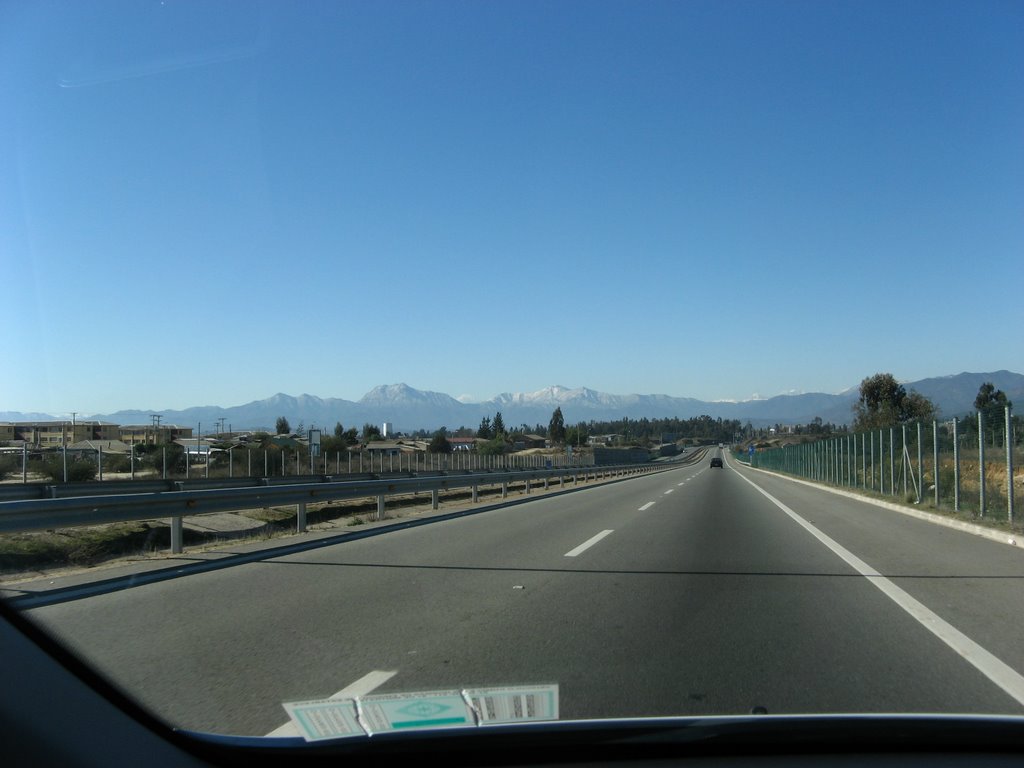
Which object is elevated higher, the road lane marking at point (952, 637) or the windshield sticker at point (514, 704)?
the windshield sticker at point (514, 704)

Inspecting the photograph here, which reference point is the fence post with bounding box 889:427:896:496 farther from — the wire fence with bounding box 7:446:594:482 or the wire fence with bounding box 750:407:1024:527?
the wire fence with bounding box 7:446:594:482

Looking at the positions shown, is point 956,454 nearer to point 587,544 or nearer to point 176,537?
point 587,544

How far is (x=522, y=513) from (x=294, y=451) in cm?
3930

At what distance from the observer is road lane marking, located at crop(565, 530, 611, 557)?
12156 millimetres

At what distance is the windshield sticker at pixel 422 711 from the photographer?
3.80 metres

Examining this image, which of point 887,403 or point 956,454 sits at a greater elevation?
point 887,403

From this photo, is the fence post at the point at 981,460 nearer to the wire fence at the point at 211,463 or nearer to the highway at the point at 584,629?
the highway at the point at 584,629

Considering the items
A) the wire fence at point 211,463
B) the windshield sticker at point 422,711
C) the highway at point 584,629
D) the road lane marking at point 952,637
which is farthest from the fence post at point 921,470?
the wire fence at point 211,463

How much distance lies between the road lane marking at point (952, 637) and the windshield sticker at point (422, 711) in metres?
3.22

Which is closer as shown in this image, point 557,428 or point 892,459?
point 892,459

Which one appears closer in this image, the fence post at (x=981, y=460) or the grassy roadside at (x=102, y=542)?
the grassy roadside at (x=102, y=542)

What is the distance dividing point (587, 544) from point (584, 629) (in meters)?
6.34

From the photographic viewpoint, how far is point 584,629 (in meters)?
7.04

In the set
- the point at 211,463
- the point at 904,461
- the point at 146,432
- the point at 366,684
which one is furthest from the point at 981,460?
the point at 146,432
